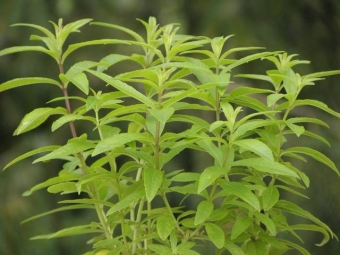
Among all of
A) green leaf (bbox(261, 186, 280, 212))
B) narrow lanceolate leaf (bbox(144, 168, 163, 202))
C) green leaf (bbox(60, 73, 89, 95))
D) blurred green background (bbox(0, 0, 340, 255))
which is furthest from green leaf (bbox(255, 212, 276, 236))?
blurred green background (bbox(0, 0, 340, 255))

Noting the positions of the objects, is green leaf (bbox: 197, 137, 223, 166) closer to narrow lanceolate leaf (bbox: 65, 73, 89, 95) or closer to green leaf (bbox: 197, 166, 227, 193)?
green leaf (bbox: 197, 166, 227, 193)

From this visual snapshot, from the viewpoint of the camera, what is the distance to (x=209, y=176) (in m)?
0.80

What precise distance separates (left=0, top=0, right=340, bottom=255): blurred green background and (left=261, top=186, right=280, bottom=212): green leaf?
3.75ft

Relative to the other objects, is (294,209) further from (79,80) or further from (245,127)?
(79,80)

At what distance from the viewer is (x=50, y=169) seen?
215cm

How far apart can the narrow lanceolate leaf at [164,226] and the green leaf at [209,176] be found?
8 cm

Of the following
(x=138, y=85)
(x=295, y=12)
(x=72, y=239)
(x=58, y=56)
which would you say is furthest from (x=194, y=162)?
(x=58, y=56)

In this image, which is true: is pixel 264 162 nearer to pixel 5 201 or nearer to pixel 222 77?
pixel 222 77

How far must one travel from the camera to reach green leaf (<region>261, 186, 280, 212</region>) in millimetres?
876

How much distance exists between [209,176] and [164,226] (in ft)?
0.31

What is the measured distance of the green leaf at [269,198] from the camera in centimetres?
88

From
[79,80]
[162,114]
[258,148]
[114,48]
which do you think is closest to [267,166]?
[258,148]

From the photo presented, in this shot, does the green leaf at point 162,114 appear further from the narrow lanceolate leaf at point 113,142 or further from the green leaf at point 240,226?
the green leaf at point 240,226

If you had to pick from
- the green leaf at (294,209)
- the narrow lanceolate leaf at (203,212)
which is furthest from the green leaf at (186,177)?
the green leaf at (294,209)
